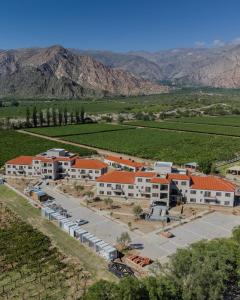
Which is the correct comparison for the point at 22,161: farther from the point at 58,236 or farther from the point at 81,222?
the point at 58,236

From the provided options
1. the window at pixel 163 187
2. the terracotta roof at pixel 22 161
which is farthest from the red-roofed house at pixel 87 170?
the window at pixel 163 187

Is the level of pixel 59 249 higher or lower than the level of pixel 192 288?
lower

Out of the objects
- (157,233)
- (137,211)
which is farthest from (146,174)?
(157,233)

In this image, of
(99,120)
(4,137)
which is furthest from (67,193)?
(99,120)

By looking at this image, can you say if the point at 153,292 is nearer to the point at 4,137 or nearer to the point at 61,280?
the point at 61,280

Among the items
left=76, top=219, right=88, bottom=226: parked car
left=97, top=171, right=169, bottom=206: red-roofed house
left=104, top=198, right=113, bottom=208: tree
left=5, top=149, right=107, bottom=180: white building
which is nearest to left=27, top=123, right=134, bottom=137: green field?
left=5, top=149, right=107, bottom=180: white building
